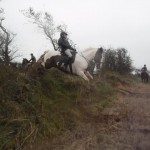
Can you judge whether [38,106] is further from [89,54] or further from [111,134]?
[89,54]

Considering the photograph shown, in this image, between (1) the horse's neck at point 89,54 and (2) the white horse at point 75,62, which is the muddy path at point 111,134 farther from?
(1) the horse's neck at point 89,54

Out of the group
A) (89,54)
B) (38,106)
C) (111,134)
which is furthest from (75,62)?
(111,134)

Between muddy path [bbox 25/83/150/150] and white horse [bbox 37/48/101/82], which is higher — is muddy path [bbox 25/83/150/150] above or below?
below

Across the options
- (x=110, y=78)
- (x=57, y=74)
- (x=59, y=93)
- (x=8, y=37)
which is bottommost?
(x=59, y=93)

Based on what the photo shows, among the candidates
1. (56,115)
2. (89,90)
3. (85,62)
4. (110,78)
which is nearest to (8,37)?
(110,78)

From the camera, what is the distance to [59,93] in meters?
12.0

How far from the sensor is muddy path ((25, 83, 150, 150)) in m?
7.66

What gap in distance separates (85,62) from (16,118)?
8052mm

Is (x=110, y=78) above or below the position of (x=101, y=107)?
above

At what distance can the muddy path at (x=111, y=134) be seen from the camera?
7.66 meters

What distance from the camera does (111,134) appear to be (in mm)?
8656

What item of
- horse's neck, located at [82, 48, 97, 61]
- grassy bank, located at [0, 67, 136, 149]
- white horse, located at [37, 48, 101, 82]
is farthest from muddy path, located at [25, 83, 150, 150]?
horse's neck, located at [82, 48, 97, 61]

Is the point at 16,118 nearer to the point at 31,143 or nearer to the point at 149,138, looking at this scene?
the point at 31,143

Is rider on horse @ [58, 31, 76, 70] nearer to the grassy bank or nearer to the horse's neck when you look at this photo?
the horse's neck
